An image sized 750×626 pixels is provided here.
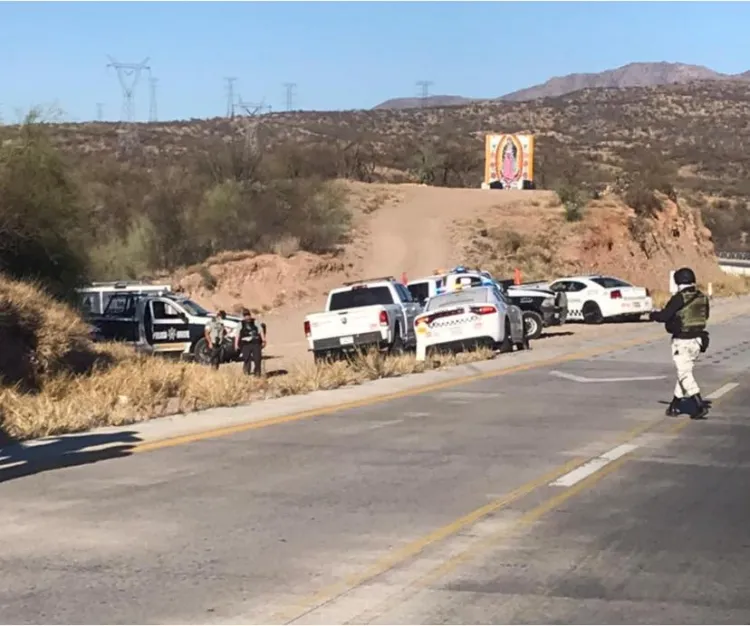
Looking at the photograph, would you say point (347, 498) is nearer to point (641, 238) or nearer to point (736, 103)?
point (641, 238)

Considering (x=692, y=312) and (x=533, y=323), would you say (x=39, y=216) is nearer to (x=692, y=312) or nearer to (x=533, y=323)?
(x=533, y=323)

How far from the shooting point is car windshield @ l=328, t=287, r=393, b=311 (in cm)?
2831

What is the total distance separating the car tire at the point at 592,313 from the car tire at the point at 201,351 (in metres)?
15.4

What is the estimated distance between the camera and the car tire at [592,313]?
4072 cm

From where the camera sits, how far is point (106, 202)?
5281cm

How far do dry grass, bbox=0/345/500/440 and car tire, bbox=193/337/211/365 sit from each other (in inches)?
198

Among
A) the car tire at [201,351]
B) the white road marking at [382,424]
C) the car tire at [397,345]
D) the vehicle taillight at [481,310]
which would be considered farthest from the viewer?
the car tire at [201,351]

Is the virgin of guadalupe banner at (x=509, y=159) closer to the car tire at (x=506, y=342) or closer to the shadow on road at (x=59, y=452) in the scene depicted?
the car tire at (x=506, y=342)

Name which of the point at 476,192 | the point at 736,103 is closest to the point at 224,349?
the point at 476,192

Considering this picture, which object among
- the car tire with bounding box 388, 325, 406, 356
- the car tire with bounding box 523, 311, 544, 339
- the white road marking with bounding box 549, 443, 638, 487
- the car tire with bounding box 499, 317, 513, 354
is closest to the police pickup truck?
the car tire with bounding box 388, 325, 406, 356

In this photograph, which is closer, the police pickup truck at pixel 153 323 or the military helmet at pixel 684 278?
the military helmet at pixel 684 278

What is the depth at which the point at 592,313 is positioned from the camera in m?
40.9

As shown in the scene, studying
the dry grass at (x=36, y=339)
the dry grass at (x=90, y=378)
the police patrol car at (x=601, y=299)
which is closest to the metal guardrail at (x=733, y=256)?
the police patrol car at (x=601, y=299)

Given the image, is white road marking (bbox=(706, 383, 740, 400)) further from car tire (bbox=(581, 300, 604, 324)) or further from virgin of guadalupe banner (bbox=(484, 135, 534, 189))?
virgin of guadalupe banner (bbox=(484, 135, 534, 189))
